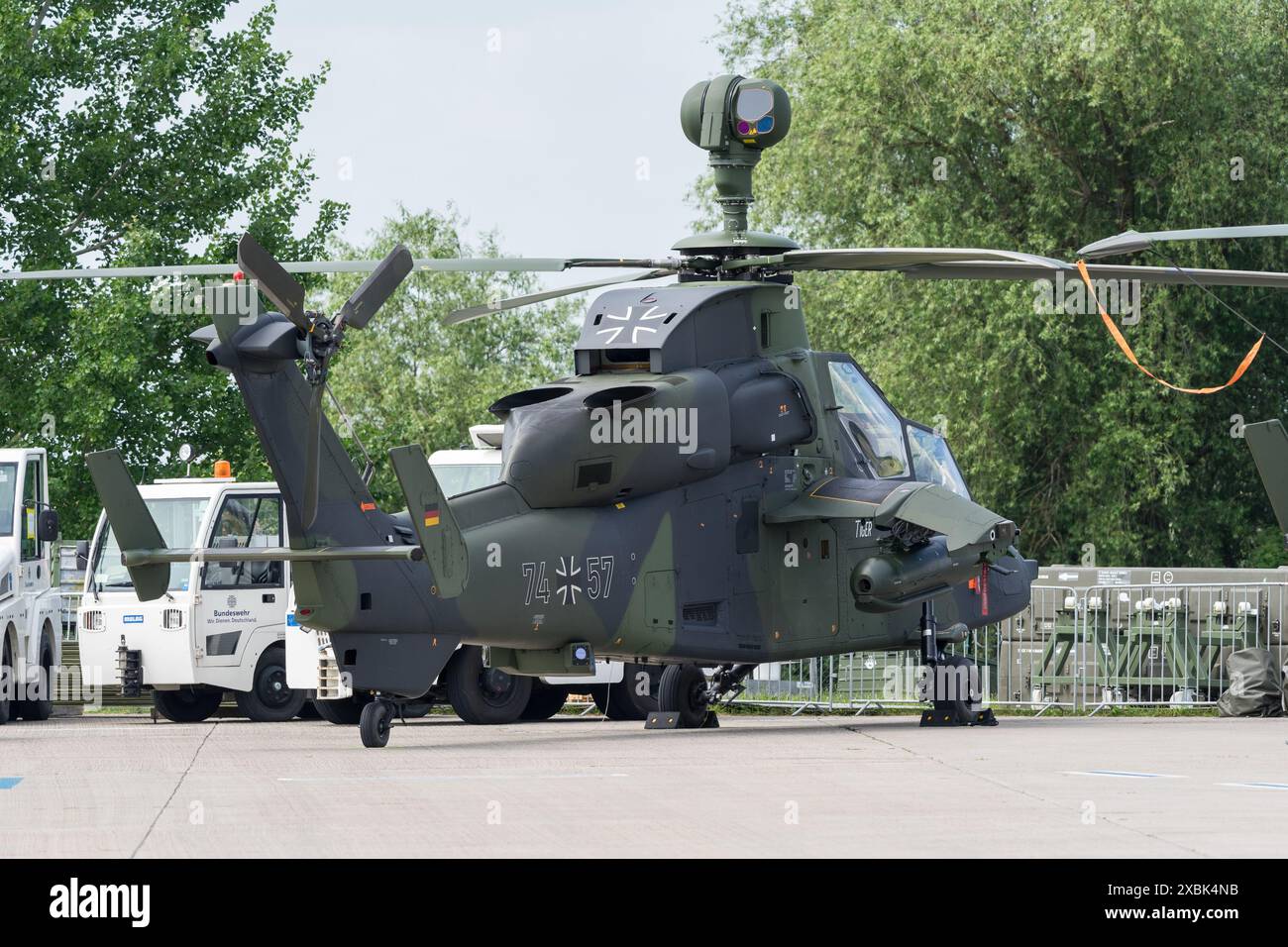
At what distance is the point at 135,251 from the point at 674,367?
16856 millimetres

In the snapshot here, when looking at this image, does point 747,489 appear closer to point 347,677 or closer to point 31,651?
point 347,677

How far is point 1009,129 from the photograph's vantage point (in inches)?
1389

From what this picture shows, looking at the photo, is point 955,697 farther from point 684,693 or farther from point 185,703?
point 185,703

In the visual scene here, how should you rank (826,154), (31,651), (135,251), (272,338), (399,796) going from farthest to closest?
(826,154)
(135,251)
(31,651)
(272,338)
(399,796)

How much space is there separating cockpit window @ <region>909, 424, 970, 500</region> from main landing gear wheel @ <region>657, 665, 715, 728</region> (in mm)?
2822

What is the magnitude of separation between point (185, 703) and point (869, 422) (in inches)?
355

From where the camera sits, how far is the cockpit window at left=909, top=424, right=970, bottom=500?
1916 cm

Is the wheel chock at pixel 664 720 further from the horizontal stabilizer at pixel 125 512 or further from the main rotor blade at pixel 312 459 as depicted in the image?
the horizontal stabilizer at pixel 125 512

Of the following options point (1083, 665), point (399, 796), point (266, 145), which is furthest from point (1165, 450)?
point (399, 796)

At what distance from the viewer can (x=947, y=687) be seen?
18.6m

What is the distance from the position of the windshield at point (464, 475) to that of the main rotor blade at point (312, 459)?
6.72 meters

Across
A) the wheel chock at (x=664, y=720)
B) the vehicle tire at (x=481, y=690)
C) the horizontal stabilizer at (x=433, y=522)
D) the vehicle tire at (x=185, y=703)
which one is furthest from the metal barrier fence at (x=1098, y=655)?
the horizontal stabilizer at (x=433, y=522)

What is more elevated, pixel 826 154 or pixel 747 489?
pixel 826 154

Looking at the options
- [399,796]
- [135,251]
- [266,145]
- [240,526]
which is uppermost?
[266,145]
